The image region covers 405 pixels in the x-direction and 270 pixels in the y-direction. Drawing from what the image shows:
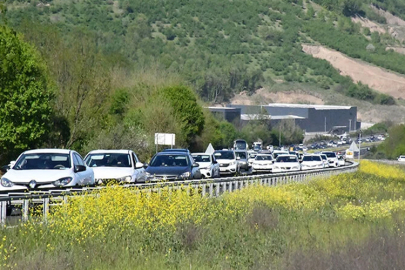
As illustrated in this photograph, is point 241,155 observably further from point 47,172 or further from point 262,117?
point 262,117

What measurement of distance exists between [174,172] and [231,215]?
481 inches

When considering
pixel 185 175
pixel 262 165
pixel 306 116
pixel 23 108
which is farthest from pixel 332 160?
pixel 306 116

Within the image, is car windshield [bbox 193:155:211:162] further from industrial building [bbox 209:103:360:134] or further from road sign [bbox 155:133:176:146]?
industrial building [bbox 209:103:360:134]

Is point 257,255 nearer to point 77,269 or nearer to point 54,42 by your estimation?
point 77,269

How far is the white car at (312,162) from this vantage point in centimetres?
6225

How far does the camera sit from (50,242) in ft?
51.1

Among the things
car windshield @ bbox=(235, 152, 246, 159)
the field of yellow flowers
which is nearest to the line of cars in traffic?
the field of yellow flowers

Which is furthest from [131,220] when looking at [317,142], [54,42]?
[317,142]

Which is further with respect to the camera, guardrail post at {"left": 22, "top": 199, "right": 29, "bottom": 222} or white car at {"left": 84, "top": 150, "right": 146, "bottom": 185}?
white car at {"left": 84, "top": 150, "right": 146, "bottom": 185}

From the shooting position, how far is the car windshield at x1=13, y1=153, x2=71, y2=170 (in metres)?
23.1

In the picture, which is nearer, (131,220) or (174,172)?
(131,220)

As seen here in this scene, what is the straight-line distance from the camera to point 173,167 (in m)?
33.3

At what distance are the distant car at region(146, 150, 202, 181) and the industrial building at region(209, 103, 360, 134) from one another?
10553 cm

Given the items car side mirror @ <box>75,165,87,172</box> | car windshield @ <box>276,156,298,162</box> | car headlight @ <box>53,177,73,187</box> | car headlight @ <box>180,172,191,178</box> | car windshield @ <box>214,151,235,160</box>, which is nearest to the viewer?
car headlight @ <box>53,177,73,187</box>
